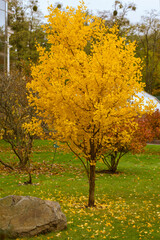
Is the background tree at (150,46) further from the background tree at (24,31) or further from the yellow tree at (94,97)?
the yellow tree at (94,97)

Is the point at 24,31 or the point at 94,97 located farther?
the point at 24,31

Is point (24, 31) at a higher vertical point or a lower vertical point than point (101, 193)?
higher

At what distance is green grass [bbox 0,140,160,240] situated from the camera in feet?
19.6

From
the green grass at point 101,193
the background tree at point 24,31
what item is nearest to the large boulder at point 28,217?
the green grass at point 101,193

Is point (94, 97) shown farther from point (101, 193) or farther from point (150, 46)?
point (150, 46)

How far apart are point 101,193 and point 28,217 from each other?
513cm

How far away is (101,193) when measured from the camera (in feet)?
34.0

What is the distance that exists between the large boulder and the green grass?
0.17 metres

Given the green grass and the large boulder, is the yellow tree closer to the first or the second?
the green grass

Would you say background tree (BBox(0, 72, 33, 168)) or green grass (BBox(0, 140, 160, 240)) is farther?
background tree (BBox(0, 72, 33, 168))

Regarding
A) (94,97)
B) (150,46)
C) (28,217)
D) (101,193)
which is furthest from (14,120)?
(150,46)

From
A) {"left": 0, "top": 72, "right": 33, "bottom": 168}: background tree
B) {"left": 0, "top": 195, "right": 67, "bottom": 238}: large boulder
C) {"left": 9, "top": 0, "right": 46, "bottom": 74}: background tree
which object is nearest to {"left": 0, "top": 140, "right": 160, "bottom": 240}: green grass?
{"left": 0, "top": 195, "right": 67, "bottom": 238}: large boulder

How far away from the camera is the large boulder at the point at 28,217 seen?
5.38 metres

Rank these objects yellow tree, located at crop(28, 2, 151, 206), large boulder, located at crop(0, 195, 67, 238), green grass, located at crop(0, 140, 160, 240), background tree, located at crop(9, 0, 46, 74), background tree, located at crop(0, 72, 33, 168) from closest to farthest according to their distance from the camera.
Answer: large boulder, located at crop(0, 195, 67, 238), green grass, located at crop(0, 140, 160, 240), yellow tree, located at crop(28, 2, 151, 206), background tree, located at crop(0, 72, 33, 168), background tree, located at crop(9, 0, 46, 74)
